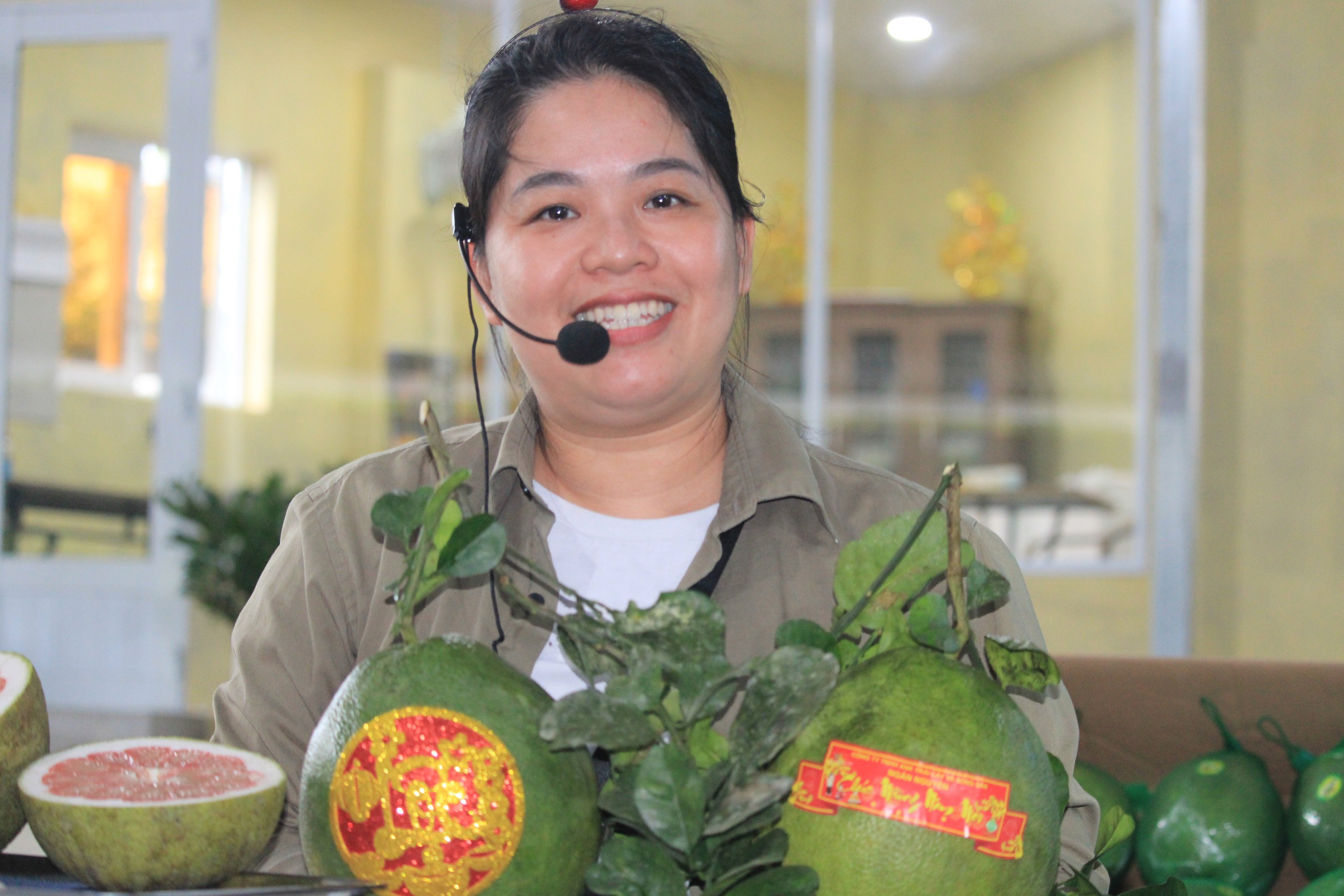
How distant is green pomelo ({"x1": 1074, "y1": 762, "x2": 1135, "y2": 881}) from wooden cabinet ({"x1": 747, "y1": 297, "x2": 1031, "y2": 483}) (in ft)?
11.2

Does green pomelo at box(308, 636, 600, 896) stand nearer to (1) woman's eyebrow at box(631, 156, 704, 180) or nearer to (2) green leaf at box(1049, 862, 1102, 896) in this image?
(2) green leaf at box(1049, 862, 1102, 896)

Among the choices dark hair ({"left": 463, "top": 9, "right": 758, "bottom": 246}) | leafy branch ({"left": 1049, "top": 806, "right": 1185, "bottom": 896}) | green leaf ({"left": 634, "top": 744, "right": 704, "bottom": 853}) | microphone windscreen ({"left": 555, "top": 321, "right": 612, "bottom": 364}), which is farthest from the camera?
dark hair ({"left": 463, "top": 9, "right": 758, "bottom": 246})

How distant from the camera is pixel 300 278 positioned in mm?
5340

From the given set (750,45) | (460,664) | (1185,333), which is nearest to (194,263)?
(750,45)

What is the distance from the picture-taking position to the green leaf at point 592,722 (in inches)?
16.8

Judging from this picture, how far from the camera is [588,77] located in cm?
93

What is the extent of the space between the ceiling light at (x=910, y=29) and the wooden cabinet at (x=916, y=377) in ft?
3.07

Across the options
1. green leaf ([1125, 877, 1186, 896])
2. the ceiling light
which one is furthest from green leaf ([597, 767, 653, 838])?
the ceiling light

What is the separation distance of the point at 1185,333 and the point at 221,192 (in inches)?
142

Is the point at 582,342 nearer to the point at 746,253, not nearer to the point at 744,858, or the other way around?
the point at 746,253

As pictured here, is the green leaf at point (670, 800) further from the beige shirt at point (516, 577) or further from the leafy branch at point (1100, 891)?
the beige shirt at point (516, 577)

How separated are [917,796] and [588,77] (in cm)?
64

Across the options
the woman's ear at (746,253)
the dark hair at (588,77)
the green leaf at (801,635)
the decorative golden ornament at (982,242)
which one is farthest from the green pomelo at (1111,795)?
the decorative golden ornament at (982,242)

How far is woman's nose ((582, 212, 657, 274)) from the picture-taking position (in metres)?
0.89
